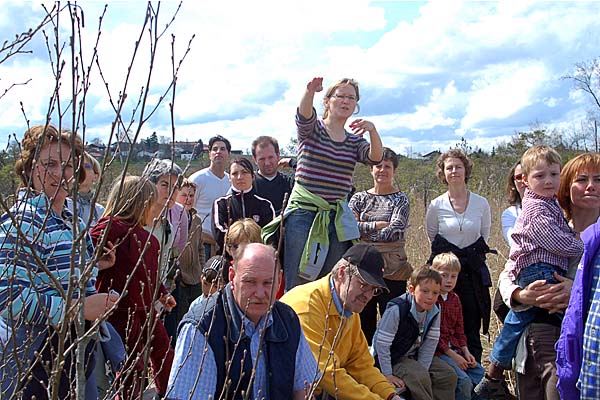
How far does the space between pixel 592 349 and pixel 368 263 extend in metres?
1.15

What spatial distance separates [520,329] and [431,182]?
606 inches

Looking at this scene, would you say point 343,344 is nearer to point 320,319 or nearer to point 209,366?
point 320,319

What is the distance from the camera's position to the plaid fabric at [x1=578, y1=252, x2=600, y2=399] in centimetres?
241

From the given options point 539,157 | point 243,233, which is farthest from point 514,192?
point 243,233

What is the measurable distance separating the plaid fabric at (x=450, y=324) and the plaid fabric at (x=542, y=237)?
1144mm

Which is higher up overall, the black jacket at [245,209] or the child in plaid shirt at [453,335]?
the black jacket at [245,209]

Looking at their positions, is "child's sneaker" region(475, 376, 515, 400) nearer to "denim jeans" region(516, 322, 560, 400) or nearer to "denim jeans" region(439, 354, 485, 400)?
"denim jeans" region(439, 354, 485, 400)

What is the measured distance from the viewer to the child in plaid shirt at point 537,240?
3.20 m

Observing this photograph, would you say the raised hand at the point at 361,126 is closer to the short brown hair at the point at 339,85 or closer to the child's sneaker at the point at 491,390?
the short brown hair at the point at 339,85

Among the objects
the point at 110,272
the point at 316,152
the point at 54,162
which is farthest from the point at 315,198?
the point at 54,162

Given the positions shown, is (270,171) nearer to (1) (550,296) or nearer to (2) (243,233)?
(2) (243,233)

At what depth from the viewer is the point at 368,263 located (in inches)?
126

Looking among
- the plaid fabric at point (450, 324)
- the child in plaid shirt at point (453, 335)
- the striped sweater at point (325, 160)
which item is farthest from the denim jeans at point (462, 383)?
the striped sweater at point (325, 160)

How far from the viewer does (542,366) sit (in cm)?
329
